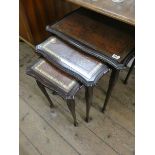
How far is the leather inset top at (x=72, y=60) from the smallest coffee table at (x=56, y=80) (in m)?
0.04

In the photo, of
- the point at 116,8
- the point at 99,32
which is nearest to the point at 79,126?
the point at 99,32

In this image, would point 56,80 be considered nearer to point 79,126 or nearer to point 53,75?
point 53,75

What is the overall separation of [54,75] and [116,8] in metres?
0.43

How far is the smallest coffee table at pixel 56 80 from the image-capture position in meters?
0.91

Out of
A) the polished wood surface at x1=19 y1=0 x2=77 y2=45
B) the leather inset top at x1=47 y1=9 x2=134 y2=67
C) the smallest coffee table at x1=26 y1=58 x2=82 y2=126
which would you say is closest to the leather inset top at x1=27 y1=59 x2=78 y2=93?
the smallest coffee table at x1=26 y1=58 x2=82 y2=126

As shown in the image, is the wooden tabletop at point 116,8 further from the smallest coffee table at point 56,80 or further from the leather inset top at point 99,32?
the smallest coffee table at point 56,80

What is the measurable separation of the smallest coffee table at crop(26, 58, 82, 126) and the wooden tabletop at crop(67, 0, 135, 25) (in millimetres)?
342

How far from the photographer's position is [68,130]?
1.25 metres

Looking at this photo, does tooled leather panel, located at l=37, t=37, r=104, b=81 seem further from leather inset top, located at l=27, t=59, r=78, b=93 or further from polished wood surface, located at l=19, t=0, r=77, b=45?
polished wood surface, located at l=19, t=0, r=77, b=45
